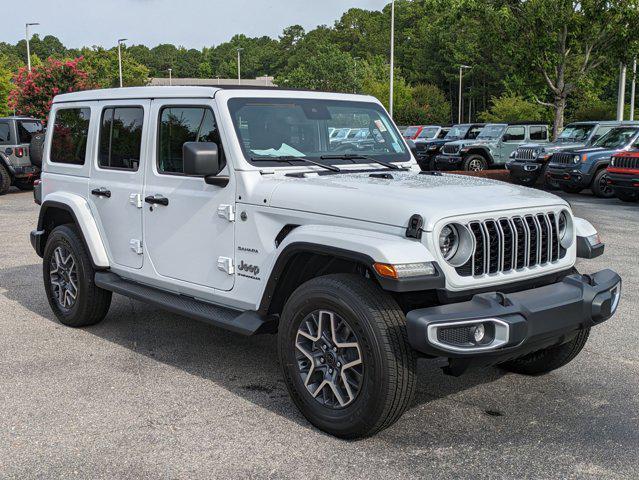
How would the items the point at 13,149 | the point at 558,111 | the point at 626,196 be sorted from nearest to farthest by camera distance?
the point at 626,196 < the point at 13,149 < the point at 558,111

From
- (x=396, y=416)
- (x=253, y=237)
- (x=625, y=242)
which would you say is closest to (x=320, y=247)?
(x=253, y=237)

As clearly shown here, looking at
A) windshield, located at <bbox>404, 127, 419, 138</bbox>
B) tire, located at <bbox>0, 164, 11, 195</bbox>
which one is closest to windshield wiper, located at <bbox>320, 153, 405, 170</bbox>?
tire, located at <bbox>0, 164, 11, 195</bbox>

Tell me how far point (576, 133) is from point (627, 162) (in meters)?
4.53

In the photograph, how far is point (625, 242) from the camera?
10734 millimetres

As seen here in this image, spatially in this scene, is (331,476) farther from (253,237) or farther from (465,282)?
(253,237)

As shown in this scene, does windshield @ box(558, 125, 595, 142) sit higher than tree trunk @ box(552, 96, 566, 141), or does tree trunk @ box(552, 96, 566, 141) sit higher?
tree trunk @ box(552, 96, 566, 141)

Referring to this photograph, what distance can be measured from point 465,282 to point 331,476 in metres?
1.17

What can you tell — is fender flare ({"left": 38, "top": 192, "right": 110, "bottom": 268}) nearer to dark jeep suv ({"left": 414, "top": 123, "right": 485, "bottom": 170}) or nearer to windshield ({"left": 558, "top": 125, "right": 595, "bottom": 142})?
windshield ({"left": 558, "top": 125, "right": 595, "bottom": 142})

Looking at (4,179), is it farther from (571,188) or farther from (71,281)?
(571,188)

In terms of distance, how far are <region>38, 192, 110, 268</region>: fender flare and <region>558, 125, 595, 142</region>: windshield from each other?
16.0m

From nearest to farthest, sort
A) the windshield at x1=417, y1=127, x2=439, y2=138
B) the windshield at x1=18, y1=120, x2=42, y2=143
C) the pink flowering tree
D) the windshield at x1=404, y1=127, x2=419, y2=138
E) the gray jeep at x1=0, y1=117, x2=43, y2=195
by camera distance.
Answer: the gray jeep at x1=0, y1=117, x2=43, y2=195 → the windshield at x1=18, y1=120, x2=42, y2=143 → the windshield at x1=417, y1=127, x2=439, y2=138 → the windshield at x1=404, y1=127, x2=419, y2=138 → the pink flowering tree

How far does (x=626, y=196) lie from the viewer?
16.2 m

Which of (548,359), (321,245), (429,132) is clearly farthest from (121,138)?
(429,132)

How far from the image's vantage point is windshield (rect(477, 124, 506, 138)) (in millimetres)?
23172
